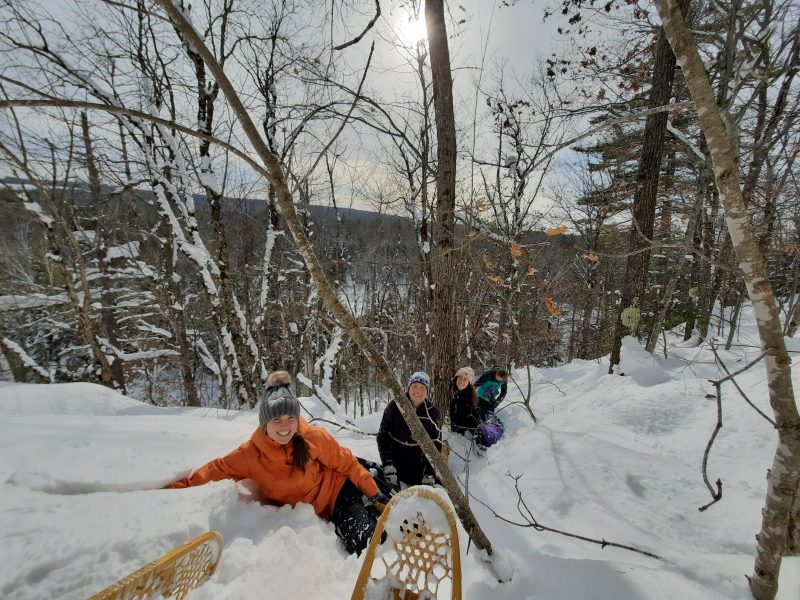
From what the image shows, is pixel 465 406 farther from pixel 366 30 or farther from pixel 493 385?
pixel 366 30

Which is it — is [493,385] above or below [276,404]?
below

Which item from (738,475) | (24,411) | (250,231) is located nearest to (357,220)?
(250,231)

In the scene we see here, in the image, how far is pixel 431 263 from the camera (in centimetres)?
454

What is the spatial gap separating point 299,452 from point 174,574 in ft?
3.72

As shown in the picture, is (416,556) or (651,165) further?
(651,165)

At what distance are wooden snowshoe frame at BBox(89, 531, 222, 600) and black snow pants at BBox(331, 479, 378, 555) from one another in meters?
0.97

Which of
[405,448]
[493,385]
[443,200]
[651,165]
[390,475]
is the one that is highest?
[651,165]

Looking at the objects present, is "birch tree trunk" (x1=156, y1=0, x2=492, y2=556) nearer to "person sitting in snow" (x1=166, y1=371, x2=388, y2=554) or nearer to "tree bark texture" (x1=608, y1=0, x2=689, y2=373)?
"person sitting in snow" (x1=166, y1=371, x2=388, y2=554)

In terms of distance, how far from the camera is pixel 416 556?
1.80 m

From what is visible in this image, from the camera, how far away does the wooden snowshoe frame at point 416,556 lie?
1.67m

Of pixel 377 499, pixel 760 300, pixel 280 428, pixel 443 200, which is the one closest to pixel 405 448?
pixel 377 499

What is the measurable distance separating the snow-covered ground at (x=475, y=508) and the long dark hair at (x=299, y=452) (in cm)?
27

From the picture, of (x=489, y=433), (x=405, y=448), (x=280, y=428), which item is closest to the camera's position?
(x=280, y=428)

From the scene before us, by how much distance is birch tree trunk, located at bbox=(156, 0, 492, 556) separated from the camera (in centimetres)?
102
